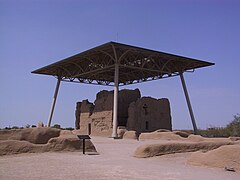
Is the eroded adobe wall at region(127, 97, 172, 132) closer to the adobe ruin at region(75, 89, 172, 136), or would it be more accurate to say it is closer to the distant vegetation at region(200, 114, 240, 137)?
the adobe ruin at region(75, 89, 172, 136)

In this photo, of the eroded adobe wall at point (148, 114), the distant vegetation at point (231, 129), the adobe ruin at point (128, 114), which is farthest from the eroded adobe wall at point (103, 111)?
the distant vegetation at point (231, 129)

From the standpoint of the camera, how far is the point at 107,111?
39.3 m

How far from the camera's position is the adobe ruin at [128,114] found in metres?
37.8

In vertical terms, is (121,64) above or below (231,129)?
above

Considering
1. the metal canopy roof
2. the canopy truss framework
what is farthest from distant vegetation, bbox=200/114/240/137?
the metal canopy roof

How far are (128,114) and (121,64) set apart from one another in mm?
6478

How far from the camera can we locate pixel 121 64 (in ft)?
130

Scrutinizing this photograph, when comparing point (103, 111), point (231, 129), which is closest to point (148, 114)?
point (103, 111)

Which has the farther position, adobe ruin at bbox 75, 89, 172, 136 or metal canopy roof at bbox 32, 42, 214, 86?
adobe ruin at bbox 75, 89, 172, 136

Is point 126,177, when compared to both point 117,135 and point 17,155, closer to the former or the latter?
point 17,155

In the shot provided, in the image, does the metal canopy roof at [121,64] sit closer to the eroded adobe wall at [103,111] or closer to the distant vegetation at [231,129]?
the eroded adobe wall at [103,111]

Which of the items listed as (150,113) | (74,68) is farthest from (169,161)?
(74,68)

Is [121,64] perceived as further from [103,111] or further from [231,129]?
[231,129]

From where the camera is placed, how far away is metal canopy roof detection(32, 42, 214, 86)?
1383 inches
